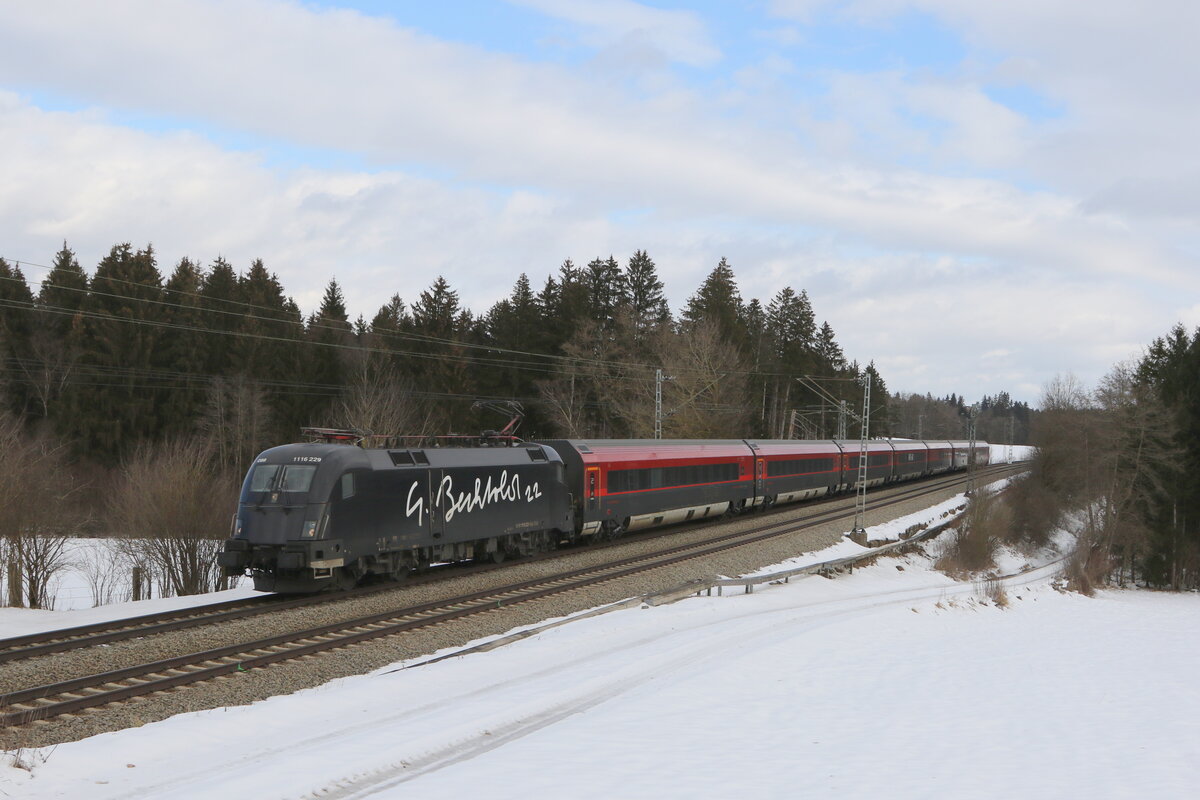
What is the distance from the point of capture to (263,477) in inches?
758

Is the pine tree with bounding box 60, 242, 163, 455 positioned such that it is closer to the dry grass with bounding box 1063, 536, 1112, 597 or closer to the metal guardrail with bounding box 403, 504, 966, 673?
the metal guardrail with bounding box 403, 504, 966, 673

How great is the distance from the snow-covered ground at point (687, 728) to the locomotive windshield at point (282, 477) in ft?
19.6

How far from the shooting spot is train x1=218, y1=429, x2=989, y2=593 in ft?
61.8

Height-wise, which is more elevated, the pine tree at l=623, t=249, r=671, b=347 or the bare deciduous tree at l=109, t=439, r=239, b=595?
the pine tree at l=623, t=249, r=671, b=347

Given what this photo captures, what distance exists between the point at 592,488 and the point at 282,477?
38.8 feet

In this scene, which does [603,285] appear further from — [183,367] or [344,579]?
[344,579]

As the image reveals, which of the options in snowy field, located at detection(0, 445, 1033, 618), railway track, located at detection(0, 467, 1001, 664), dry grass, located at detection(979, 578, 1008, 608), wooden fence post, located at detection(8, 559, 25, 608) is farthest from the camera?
dry grass, located at detection(979, 578, 1008, 608)

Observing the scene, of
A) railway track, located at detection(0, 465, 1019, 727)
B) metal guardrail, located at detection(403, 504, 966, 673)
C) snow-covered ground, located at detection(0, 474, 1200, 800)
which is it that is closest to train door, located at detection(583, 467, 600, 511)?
railway track, located at detection(0, 465, 1019, 727)

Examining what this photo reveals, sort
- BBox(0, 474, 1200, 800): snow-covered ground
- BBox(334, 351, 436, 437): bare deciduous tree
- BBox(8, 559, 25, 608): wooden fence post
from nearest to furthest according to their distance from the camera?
BBox(0, 474, 1200, 800): snow-covered ground
BBox(8, 559, 25, 608): wooden fence post
BBox(334, 351, 436, 437): bare deciduous tree

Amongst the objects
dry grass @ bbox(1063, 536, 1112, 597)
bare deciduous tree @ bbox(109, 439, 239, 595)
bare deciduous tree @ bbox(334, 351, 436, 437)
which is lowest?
dry grass @ bbox(1063, 536, 1112, 597)

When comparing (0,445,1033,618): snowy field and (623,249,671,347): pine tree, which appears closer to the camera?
(0,445,1033,618): snowy field

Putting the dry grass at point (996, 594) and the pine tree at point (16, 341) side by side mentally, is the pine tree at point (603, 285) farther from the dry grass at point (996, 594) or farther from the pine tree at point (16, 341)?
the dry grass at point (996, 594)

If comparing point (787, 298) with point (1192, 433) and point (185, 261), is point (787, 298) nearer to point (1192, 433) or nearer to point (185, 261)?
point (1192, 433)
